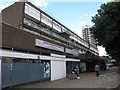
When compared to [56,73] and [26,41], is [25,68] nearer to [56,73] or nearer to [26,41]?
[26,41]

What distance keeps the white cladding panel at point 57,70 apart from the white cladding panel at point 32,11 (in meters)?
8.97

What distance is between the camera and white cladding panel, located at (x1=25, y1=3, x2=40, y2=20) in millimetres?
18594

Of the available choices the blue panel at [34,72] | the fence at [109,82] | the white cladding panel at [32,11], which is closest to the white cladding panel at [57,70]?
the blue panel at [34,72]

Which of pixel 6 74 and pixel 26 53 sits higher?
pixel 26 53

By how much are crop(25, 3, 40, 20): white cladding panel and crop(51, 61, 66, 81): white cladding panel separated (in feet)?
29.4

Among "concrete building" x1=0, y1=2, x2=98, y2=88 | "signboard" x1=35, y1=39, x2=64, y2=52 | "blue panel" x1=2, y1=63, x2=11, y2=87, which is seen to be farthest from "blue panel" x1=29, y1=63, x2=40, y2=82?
"blue panel" x1=2, y1=63, x2=11, y2=87

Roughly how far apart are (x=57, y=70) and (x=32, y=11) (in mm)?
10375

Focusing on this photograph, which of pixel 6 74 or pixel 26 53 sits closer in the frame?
pixel 6 74

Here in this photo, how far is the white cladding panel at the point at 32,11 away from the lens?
18594mm

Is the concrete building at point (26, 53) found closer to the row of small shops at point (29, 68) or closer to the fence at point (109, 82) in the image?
the row of small shops at point (29, 68)

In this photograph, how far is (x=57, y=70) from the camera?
14.7 metres

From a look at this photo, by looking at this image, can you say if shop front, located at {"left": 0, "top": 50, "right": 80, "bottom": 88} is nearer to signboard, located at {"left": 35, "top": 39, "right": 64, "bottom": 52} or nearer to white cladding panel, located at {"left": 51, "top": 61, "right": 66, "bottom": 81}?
white cladding panel, located at {"left": 51, "top": 61, "right": 66, "bottom": 81}

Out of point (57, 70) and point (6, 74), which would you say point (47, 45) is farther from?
point (6, 74)

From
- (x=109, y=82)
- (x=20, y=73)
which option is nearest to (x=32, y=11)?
(x=20, y=73)
